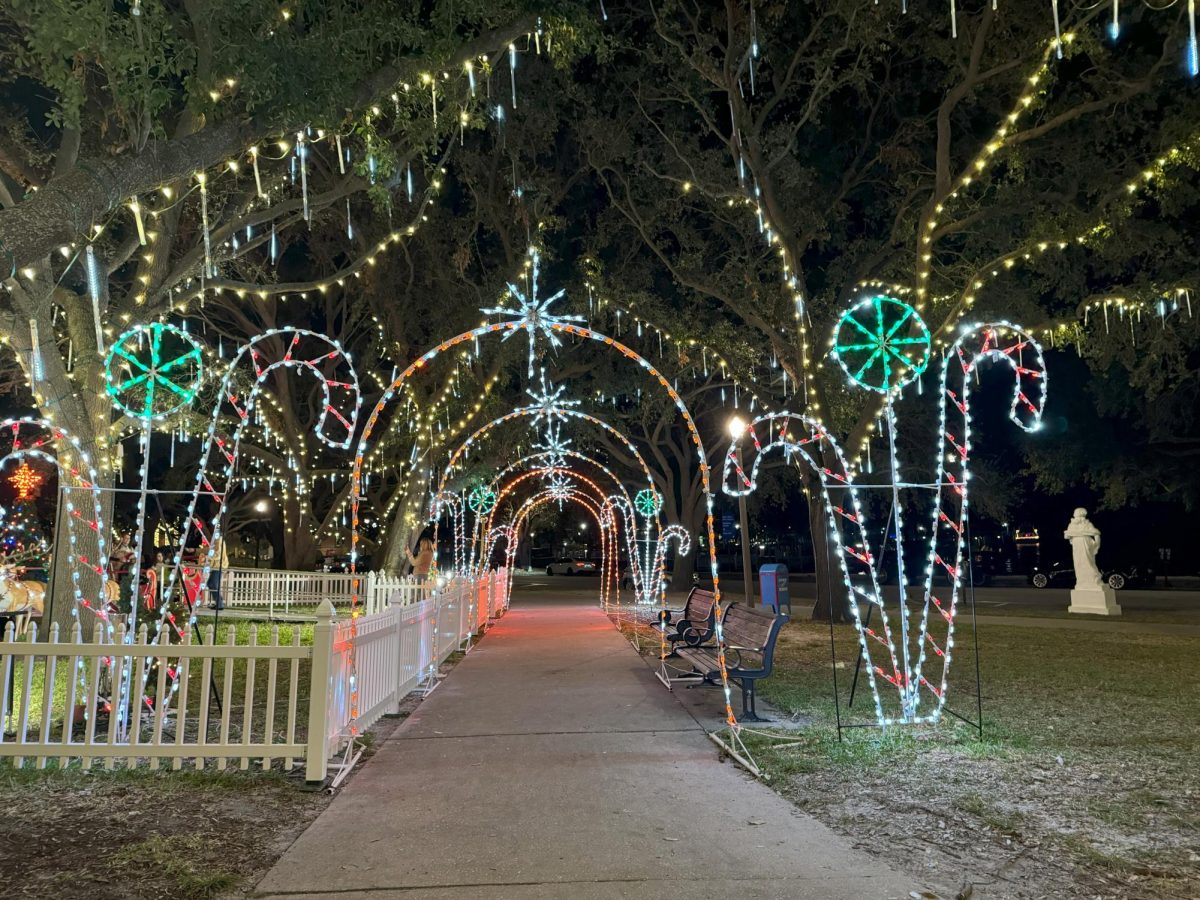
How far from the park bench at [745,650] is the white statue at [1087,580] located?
42.5 ft

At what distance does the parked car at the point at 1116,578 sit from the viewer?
30984 mm

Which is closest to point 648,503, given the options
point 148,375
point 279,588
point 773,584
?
point 773,584

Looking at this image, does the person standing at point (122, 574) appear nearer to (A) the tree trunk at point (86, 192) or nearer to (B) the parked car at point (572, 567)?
(A) the tree trunk at point (86, 192)

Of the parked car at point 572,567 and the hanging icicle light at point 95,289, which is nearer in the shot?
the hanging icicle light at point 95,289

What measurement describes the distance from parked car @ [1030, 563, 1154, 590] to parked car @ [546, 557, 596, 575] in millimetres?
27056

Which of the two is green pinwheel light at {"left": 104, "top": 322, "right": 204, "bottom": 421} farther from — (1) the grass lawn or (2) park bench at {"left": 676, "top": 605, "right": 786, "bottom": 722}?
(1) the grass lawn

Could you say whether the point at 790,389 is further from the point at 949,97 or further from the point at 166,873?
the point at 166,873

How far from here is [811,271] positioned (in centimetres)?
2086

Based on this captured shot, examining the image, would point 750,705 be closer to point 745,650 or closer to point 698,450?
point 745,650

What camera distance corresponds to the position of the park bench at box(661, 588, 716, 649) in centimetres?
1072

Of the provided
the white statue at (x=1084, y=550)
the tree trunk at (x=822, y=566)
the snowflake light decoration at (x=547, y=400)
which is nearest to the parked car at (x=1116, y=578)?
the white statue at (x=1084, y=550)

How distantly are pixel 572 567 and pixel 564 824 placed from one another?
51439 mm

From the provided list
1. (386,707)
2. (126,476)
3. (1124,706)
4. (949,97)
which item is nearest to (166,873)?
(386,707)

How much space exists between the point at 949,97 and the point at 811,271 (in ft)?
22.7
